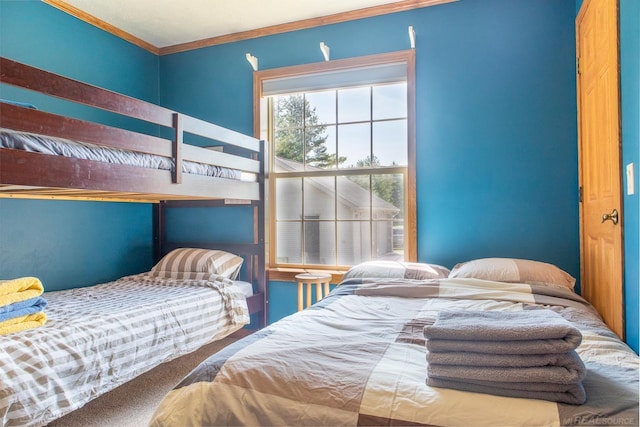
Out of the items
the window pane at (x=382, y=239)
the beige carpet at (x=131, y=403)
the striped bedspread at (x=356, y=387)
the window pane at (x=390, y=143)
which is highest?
the window pane at (x=390, y=143)

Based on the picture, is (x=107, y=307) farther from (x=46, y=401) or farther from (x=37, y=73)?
(x=37, y=73)

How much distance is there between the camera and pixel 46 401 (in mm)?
1474

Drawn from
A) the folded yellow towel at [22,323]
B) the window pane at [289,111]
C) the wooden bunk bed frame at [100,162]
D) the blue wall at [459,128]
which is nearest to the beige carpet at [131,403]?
the folded yellow towel at [22,323]

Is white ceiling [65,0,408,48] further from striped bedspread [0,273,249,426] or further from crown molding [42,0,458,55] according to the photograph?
striped bedspread [0,273,249,426]

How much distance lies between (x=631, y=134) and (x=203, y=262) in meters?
2.61

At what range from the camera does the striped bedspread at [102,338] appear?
4.75 feet

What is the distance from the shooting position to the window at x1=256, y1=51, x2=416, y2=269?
114 inches

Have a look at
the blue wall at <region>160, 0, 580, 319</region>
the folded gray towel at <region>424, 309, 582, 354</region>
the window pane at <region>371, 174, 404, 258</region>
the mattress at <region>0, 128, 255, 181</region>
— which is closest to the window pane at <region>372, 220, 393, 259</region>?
the window pane at <region>371, 174, 404, 258</region>

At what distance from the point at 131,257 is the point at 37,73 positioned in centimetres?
199

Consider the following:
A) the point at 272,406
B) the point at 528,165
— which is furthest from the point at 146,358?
the point at 528,165

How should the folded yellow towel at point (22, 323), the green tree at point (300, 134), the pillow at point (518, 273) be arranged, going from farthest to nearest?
the green tree at point (300, 134), the pillow at point (518, 273), the folded yellow towel at point (22, 323)

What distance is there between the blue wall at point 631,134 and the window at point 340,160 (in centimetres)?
140

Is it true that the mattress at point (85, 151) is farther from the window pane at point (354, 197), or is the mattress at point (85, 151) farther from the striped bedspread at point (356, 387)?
the striped bedspread at point (356, 387)

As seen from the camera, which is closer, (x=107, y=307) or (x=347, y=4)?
(x=107, y=307)
